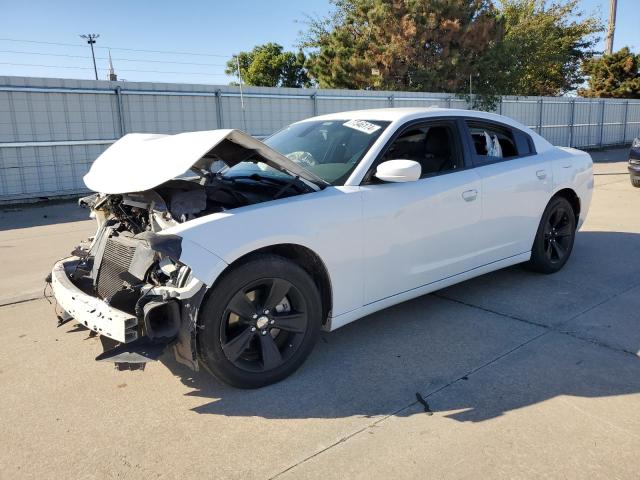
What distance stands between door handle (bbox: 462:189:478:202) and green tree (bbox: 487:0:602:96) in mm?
21533

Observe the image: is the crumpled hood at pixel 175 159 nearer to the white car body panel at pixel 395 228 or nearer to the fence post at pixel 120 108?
the white car body panel at pixel 395 228

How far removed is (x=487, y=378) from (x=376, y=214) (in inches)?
49.7

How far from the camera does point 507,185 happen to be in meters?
4.64

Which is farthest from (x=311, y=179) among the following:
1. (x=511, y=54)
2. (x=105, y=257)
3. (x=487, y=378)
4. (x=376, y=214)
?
(x=511, y=54)

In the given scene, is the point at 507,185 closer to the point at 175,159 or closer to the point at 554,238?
the point at 554,238

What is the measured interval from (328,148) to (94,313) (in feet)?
6.79

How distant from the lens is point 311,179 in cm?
354

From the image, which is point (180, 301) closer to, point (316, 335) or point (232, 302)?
point (232, 302)

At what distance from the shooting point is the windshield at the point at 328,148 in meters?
3.84

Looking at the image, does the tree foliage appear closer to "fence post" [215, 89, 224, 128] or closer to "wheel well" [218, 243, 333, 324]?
"fence post" [215, 89, 224, 128]

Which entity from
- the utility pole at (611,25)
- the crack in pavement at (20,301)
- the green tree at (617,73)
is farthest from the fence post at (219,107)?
the green tree at (617,73)

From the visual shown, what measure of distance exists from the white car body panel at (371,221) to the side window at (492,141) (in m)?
0.10

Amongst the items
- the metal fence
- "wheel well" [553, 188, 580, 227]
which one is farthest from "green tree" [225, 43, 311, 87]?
"wheel well" [553, 188, 580, 227]

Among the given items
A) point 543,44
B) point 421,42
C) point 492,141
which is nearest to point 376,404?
point 492,141
